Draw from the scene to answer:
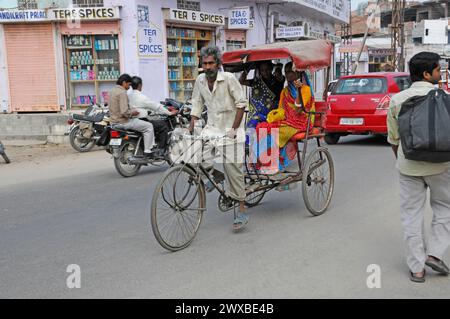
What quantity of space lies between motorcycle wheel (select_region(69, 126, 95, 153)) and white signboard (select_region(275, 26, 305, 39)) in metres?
12.4

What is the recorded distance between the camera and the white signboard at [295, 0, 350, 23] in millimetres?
23966

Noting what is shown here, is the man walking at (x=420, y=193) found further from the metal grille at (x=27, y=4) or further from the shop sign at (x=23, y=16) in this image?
the metal grille at (x=27, y=4)

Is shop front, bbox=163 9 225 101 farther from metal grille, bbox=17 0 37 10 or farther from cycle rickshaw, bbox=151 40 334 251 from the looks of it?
cycle rickshaw, bbox=151 40 334 251

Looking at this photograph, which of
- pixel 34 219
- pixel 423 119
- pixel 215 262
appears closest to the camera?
pixel 423 119

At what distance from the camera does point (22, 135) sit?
13.5 meters

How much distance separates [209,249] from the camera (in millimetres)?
4609

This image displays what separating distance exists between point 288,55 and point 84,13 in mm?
10383

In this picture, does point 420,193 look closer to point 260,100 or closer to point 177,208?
point 177,208

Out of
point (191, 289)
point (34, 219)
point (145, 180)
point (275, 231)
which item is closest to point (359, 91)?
point (145, 180)

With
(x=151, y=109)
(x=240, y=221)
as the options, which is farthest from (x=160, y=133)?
(x=240, y=221)

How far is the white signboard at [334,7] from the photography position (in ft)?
78.6

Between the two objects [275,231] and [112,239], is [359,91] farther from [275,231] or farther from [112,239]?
[112,239]

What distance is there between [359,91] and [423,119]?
835 cm

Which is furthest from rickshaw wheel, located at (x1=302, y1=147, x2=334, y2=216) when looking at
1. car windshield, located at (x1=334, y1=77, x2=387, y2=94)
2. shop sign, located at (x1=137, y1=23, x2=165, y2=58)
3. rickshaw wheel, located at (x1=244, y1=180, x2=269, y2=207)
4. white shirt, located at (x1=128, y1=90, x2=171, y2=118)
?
shop sign, located at (x1=137, y1=23, x2=165, y2=58)
